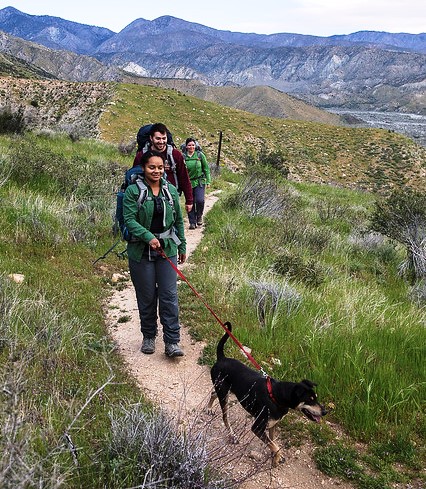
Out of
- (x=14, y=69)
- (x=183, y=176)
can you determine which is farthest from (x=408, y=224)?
(x=14, y=69)

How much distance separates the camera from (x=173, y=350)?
450 cm

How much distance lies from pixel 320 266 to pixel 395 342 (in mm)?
3081

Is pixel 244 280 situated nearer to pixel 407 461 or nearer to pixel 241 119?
pixel 407 461

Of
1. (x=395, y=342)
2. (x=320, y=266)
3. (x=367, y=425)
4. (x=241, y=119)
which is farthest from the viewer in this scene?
(x=241, y=119)

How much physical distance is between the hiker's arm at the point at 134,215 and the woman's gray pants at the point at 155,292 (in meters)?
0.30

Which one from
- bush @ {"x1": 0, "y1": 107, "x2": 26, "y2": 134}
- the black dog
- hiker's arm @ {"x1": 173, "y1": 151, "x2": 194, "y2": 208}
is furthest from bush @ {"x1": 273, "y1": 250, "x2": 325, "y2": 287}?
bush @ {"x1": 0, "y1": 107, "x2": 26, "y2": 134}

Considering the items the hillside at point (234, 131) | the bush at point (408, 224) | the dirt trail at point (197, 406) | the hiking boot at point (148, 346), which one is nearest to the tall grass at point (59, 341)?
the dirt trail at point (197, 406)

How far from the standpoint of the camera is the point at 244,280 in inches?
240

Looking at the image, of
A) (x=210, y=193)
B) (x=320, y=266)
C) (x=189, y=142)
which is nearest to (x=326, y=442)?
(x=320, y=266)

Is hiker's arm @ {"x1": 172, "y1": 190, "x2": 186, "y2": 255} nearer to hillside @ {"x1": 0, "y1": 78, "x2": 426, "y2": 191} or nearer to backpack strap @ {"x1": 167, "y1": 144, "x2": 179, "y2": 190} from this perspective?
backpack strap @ {"x1": 167, "y1": 144, "x2": 179, "y2": 190}

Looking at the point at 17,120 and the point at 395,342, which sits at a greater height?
the point at 17,120

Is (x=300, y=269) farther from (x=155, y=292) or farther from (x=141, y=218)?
(x=141, y=218)

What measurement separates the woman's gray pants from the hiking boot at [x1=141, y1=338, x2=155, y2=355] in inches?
1.7

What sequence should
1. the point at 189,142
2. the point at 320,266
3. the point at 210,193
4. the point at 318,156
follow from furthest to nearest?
the point at 318,156, the point at 210,193, the point at 189,142, the point at 320,266
